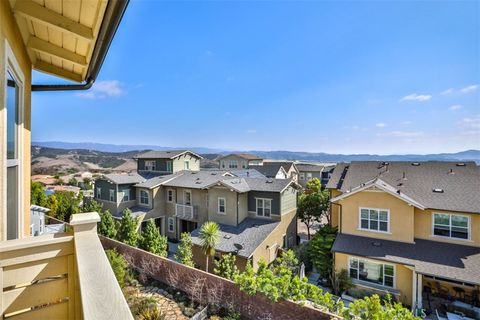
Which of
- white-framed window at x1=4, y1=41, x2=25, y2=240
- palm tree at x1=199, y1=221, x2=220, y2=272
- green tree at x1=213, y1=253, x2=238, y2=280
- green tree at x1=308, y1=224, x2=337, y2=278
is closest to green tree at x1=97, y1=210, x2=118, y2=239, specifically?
palm tree at x1=199, y1=221, x2=220, y2=272

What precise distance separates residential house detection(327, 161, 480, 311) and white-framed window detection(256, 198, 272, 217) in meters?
4.98

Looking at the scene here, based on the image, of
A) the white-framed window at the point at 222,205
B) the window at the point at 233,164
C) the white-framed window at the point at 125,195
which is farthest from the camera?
the window at the point at 233,164

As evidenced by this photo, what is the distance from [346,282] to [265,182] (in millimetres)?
8715

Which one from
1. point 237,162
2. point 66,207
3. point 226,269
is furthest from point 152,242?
point 237,162

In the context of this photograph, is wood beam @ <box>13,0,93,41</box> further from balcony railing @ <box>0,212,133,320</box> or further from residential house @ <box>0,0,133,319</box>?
balcony railing @ <box>0,212,133,320</box>

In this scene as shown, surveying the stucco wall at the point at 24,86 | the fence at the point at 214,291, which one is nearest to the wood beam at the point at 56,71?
the stucco wall at the point at 24,86

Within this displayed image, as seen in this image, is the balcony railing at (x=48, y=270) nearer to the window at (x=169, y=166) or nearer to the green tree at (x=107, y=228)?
the green tree at (x=107, y=228)

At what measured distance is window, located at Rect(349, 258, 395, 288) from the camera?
12.1 m

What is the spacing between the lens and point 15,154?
10.1 feet

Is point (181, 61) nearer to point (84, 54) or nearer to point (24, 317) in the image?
point (84, 54)

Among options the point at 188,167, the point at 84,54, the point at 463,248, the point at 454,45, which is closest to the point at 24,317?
the point at 84,54

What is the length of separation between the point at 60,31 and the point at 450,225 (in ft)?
55.2

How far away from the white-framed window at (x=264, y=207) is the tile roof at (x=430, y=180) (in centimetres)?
462

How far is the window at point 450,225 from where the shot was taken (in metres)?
11.9
